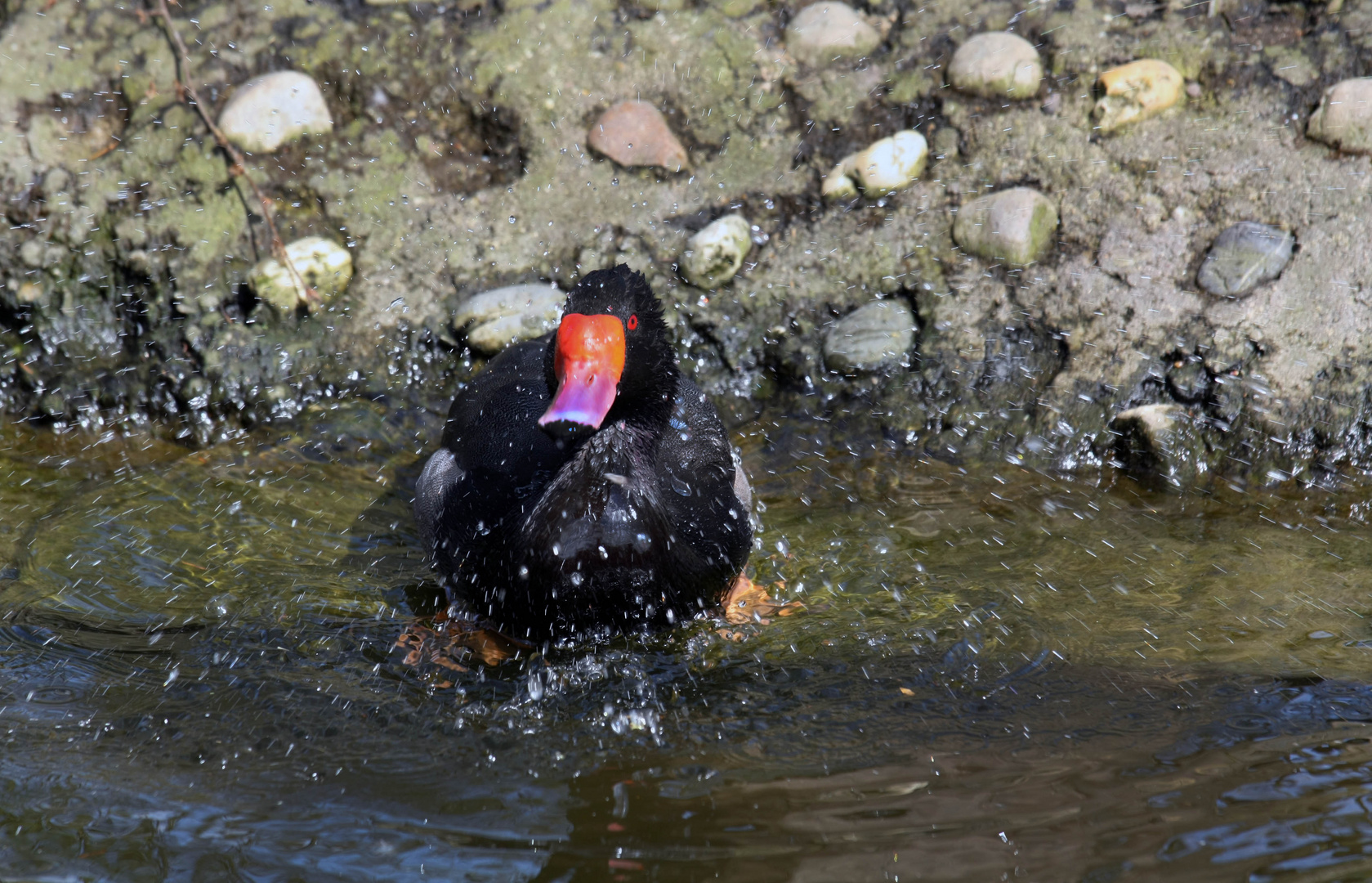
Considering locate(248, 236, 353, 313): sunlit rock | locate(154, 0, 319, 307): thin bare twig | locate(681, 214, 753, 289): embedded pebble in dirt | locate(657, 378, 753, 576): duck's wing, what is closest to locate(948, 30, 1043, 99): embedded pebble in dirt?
locate(681, 214, 753, 289): embedded pebble in dirt

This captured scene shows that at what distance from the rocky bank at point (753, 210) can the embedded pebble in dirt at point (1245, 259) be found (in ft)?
0.15

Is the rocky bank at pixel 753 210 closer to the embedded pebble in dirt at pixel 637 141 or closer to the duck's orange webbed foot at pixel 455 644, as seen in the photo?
the embedded pebble in dirt at pixel 637 141

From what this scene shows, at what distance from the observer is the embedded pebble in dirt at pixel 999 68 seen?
5617 mm

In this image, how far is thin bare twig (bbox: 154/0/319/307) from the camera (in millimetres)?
5566

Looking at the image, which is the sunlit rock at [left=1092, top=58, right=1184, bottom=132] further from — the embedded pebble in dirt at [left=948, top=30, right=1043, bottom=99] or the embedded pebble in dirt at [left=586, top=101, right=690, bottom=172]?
the embedded pebble in dirt at [left=586, top=101, right=690, bottom=172]

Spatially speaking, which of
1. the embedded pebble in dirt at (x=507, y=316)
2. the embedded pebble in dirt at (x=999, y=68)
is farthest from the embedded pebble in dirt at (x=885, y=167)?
the embedded pebble in dirt at (x=507, y=316)

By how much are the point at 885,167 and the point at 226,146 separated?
11.6 ft

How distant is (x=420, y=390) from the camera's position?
5523mm

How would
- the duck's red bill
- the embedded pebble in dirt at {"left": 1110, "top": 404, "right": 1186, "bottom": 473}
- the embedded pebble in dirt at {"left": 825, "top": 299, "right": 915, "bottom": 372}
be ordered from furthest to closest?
the embedded pebble in dirt at {"left": 825, "top": 299, "right": 915, "bottom": 372} → the embedded pebble in dirt at {"left": 1110, "top": 404, "right": 1186, "bottom": 473} → the duck's red bill

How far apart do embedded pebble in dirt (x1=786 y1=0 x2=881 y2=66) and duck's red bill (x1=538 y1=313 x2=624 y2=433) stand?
3.19m

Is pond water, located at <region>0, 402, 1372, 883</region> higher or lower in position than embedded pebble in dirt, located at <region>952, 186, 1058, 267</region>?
lower

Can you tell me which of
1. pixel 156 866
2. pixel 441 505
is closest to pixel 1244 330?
pixel 441 505

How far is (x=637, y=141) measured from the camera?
19.2 ft

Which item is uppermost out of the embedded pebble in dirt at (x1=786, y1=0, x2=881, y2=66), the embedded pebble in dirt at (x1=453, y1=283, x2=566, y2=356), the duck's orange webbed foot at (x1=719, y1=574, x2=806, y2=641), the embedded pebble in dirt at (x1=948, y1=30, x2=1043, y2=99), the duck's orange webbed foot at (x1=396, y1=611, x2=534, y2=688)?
the embedded pebble in dirt at (x1=786, y1=0, x2=881, y2=66)
